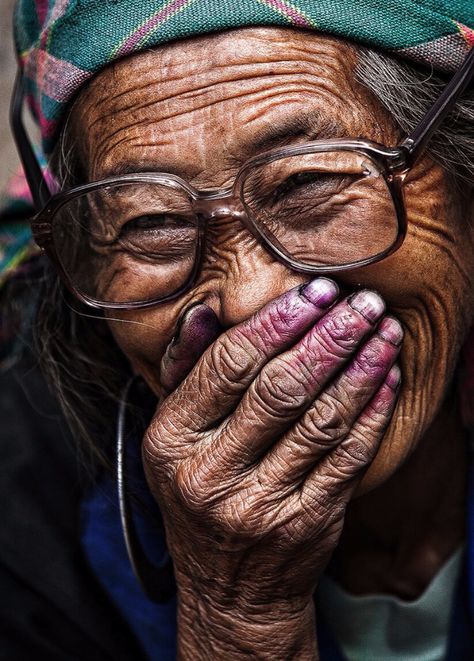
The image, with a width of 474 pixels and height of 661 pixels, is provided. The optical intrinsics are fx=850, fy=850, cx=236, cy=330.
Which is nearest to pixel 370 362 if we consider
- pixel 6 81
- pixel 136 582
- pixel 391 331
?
pixel 391 331

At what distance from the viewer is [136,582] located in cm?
245

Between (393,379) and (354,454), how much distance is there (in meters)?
0.17

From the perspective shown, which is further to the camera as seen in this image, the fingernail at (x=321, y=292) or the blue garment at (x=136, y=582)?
the blue garment at (x=136, y=582)

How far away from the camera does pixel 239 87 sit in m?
1.69

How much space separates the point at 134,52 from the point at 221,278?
511mm

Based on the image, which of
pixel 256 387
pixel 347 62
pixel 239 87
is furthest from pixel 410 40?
pixel 256 387

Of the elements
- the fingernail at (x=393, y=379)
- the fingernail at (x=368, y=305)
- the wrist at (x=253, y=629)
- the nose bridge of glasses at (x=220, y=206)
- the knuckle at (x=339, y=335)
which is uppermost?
the nose bridge of glasses at (x=220, y=206)

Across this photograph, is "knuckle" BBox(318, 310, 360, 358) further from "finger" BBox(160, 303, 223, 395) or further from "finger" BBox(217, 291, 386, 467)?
"finger" BBox(160, 303, 223, 395)

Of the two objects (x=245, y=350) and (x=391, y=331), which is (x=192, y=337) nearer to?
(x=245, y=350)

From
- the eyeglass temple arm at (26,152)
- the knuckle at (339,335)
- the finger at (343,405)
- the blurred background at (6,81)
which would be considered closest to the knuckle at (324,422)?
the finger at (343,405)

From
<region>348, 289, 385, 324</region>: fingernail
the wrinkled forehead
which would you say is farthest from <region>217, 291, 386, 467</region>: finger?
the wrinkled forehead

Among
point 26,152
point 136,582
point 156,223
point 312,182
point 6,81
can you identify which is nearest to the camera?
point 312,182

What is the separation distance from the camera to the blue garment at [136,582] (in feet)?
7.53

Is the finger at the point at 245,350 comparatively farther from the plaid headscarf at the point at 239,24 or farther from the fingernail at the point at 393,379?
the plaid headscarf at the point at 239,24
